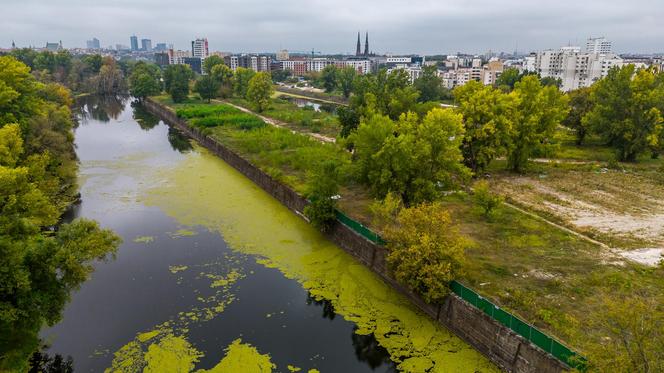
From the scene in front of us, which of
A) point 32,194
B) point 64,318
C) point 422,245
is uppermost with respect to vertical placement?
point 32,194

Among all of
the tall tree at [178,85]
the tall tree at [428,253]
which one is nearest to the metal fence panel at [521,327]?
the tall tree at [428,253]

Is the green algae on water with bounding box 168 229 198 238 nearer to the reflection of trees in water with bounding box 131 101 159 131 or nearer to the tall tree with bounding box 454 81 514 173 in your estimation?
the tall tree with bounding box 454 81 514 173

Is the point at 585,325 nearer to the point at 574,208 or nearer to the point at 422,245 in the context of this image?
the point at 422,245

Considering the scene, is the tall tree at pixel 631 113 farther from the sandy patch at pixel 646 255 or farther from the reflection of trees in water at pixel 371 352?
the reflection of trees in water at pixel 371 352

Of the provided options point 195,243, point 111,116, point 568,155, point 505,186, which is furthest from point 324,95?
point 195,243

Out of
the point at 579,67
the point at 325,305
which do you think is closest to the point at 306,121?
the point at 325,305

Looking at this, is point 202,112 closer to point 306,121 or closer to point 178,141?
point 178,141
